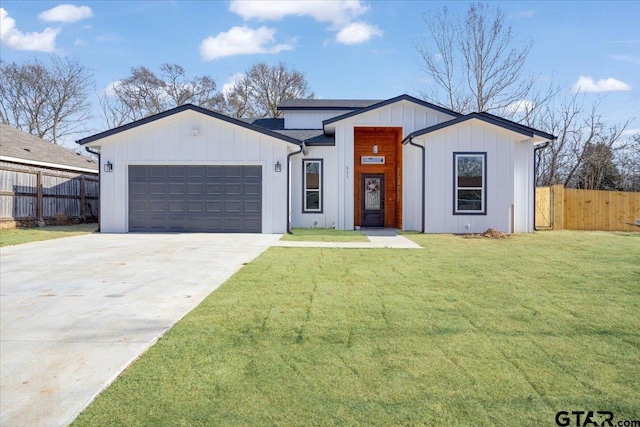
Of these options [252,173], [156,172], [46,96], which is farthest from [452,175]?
[46,96]

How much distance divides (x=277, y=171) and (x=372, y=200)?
4.57 metres

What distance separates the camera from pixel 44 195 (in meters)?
15.8

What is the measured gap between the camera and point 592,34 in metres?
15.3

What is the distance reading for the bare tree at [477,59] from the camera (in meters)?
21.6

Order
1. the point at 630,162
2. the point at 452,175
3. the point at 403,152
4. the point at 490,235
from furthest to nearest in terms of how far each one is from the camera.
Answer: the point at 630,162 → the point at 403,152 → the point at 452,175 → the point at 490,235

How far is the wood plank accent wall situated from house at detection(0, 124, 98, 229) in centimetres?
1167

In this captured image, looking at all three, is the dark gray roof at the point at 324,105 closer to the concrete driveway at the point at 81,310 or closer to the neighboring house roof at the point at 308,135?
the neighboring house roof at the point at 308,135

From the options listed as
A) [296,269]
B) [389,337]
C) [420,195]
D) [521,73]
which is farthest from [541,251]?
[521,73]

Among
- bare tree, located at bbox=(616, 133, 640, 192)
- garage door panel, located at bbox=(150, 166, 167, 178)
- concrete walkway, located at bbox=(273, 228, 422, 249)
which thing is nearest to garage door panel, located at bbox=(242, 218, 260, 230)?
concrete walkway, located at bbox=(273, 228, 422, 249)

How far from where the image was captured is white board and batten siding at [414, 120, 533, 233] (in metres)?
12.4

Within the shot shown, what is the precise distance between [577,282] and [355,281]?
297 centimetres

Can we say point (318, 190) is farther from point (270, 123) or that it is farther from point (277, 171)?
point (270, 123)

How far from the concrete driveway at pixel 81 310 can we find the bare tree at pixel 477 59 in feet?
59.6

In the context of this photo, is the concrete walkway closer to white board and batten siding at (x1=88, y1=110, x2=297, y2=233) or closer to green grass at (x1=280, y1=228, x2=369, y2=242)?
green grass at (x1=280, y1=228, x2=369, y2=242)
